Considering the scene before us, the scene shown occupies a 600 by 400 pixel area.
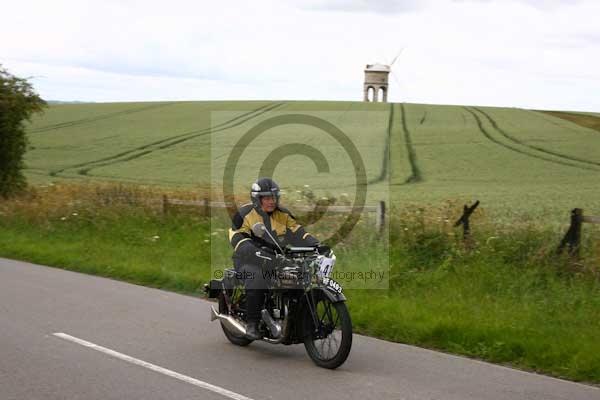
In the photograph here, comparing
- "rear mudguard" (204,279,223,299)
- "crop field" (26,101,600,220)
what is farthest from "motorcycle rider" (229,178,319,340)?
"crop field" (26,101,600,220)

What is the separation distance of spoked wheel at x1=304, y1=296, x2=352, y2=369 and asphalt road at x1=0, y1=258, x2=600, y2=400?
0.13 meters

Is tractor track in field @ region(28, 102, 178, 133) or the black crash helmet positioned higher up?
tractor track in field @ region(28, 102, 178, 133)

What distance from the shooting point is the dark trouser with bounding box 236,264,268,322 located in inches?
297

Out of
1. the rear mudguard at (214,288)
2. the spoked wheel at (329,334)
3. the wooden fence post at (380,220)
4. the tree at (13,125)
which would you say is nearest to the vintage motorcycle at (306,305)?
the spoked wheel at (329,334)

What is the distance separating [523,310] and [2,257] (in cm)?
1056

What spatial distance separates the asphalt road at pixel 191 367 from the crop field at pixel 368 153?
34.7 ft

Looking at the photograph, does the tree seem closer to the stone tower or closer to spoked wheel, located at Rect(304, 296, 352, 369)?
spoked wheel, located at Rect(304, 296, 352, 369)

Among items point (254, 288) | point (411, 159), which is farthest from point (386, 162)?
point (254, 288)

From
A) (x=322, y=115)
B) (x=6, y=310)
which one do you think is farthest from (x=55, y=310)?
(x=322, y=115)

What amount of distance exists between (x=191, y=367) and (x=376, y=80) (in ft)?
237

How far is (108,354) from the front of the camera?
7.32 metres

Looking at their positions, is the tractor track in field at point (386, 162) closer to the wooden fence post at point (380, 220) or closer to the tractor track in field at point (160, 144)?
the tractor track in field at point (160, 144)

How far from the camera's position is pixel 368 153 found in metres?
32.7

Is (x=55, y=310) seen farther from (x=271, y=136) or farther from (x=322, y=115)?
(x=322, y=115)
